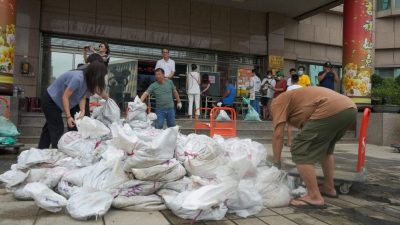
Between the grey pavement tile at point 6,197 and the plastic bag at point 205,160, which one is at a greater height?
the plastic bag at point 205,160

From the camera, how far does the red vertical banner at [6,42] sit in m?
7.96

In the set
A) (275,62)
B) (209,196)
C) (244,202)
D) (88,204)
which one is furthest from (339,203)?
(275,62)

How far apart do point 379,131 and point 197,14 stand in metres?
7.46

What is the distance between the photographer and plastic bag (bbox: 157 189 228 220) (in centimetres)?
317

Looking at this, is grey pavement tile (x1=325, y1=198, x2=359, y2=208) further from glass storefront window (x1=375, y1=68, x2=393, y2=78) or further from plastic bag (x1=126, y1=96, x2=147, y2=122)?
glass storefront window (x1=375, y1=68, x2=393, y2=78)

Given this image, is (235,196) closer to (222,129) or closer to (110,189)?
(110,189)

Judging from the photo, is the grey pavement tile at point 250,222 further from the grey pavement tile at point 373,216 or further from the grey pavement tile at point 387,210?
the grey pavement tile at point 387,210

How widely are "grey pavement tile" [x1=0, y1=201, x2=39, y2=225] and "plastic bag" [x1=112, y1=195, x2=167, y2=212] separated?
0.71m

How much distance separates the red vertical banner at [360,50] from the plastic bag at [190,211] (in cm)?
928

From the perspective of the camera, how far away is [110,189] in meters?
3.44

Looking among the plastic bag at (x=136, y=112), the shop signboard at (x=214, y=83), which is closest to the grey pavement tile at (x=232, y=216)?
the plastic bag at (x=136, y=112)

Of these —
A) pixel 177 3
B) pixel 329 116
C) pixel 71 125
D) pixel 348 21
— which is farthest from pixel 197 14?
pixel 329 116

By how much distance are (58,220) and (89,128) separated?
5.42ft

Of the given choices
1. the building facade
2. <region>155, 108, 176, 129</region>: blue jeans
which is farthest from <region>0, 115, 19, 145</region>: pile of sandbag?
the building facade
